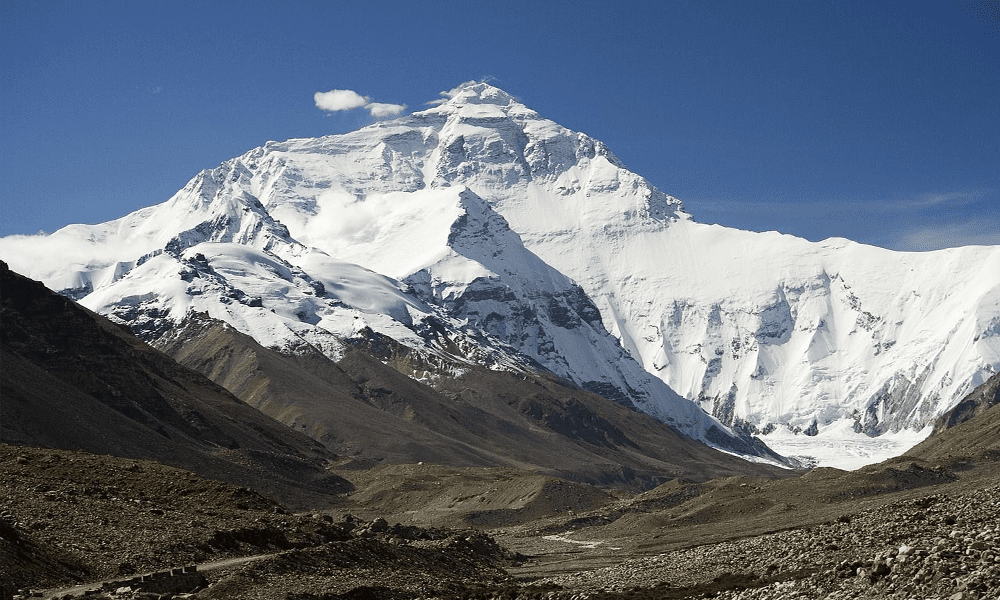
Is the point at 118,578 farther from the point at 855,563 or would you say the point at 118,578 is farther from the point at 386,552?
the point at 855,563

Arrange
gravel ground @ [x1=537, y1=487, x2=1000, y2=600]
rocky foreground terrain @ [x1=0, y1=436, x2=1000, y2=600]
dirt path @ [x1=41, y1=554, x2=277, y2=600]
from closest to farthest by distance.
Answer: gravel ground @ [x1=537, y1=487, x2=1000, y2=600] → rocky foreground terrain @ [x1=0, y1=436, x2=1000, y2=600] → dirt path @ [x1=41, y1=554, x2=277, y2=600]

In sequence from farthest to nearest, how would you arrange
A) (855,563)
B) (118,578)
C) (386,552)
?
(386,552) < (118,578) < (855,563)

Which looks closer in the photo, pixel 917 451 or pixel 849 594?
pixel 849 594

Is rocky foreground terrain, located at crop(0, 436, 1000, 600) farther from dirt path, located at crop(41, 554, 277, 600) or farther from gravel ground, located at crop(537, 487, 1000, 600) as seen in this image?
dirt path, located at crop(41, 554, 277, 600)

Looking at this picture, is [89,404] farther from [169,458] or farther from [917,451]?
[917,451]

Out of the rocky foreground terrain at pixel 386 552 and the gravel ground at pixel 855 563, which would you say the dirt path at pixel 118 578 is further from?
the gravel ground at pixel 855 563

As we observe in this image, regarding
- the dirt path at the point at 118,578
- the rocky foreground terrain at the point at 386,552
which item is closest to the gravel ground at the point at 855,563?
the rocky foreground terrain at the point at 386,552

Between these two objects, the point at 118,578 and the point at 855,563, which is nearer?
the point at 855,563

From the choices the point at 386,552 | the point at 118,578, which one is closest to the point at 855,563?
the point at 118,578

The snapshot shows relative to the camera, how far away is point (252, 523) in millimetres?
71750

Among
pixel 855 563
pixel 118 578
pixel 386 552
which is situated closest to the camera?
pixel 855 563

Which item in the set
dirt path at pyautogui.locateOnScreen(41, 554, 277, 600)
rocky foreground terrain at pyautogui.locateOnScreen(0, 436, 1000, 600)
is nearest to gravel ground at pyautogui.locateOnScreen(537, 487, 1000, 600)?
rocky foreground terrain at pyautogui.locateOnScreen(0, 436, 1000, 600)

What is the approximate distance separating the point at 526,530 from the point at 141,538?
74.3 meters

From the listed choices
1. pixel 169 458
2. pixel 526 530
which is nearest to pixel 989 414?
pixel 526 530
